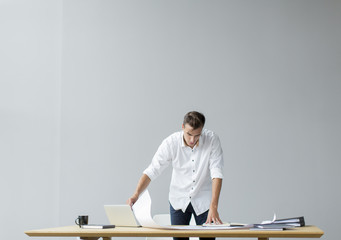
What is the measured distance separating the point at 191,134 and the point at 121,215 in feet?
2.48

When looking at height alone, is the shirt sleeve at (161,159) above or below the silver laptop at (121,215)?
above

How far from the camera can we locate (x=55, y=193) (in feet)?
13.4

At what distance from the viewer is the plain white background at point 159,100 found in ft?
13.1

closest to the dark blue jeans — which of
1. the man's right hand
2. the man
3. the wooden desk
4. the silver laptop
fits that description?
the man

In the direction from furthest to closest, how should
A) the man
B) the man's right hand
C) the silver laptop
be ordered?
the man < the man's right hand < the silver laptop

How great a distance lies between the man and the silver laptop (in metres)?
0.49

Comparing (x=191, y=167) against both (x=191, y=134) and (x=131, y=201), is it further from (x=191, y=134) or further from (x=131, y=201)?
(x=131, y=201)

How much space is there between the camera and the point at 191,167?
301 cm

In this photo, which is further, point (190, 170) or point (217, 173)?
point (190, 170)

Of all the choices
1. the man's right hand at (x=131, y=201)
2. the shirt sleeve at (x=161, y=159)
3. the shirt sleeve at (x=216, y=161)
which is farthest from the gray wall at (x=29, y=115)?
the shirt sleeve at (x=216, y=161)

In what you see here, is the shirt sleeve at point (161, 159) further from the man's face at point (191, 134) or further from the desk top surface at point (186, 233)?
the desk top surface at point (186, 233)

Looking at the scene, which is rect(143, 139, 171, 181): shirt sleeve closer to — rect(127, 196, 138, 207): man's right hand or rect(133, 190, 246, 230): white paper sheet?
rect(127, 196, 138, 207): man's right hand

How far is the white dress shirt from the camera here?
2947mm

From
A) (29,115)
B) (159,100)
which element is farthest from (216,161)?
(29,115)
